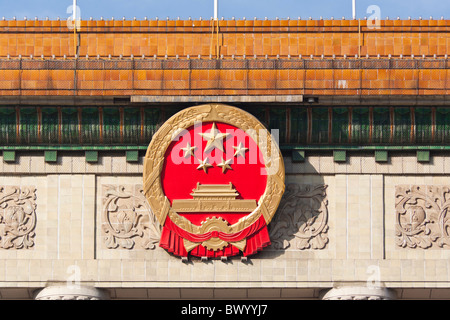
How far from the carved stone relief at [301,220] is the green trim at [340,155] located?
1.04m

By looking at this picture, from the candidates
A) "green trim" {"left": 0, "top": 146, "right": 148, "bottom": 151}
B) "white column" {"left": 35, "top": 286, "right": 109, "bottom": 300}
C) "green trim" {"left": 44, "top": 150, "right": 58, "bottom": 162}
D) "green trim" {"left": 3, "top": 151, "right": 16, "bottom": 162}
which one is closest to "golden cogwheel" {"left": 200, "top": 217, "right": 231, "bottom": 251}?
"green trim" {"left": 0, "top": 146, "right": 148, "bottom": 151}

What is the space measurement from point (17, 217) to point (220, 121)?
7.53m

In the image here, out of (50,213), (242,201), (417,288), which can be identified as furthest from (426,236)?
(50,213)

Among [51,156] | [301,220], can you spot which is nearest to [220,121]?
[301,220]

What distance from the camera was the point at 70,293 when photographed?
44.0 meters

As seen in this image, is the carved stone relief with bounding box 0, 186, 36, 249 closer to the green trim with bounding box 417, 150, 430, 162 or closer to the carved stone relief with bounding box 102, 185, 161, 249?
the carved stone relief with bounding box 102, 185, 161, 249

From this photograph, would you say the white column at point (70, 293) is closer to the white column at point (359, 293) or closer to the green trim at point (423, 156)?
the white column at point (359, 293)

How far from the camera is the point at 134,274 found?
4425cm

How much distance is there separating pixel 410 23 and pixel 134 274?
13.2 meters

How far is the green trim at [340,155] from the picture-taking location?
147 feet

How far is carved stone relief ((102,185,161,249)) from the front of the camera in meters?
44.5

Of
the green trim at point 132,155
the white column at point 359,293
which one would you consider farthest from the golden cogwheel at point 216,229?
the white column at point 359,293

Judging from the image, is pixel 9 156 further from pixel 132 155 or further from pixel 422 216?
pixel 422 216

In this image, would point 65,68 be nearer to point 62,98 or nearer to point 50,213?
point 62,98
